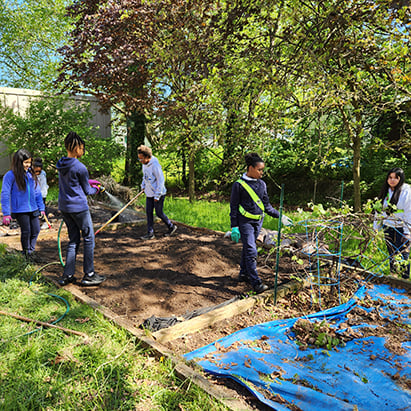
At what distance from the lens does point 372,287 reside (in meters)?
4.18

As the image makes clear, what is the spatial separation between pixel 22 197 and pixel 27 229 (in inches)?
18.8

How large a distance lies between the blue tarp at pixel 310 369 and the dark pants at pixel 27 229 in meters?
3.33

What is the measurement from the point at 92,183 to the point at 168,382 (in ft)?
9.25

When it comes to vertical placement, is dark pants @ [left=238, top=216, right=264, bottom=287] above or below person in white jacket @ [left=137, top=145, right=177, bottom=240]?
below

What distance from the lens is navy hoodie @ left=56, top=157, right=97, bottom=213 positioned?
4.14m

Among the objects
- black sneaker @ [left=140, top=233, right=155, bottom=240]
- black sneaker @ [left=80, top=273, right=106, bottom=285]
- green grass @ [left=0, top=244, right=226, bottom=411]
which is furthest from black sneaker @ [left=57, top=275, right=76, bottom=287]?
black sneaker @ [left=140, top=233, right=155, bottom=240]

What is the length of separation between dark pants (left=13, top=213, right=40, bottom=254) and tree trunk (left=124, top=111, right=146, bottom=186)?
7.85 meters

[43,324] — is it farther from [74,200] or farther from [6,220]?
[6,220]

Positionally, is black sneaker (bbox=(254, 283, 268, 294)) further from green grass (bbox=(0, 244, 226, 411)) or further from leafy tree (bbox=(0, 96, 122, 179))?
leafy tree (bbox=(0, 96, 122, 179))

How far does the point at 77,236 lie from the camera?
4.42 metres

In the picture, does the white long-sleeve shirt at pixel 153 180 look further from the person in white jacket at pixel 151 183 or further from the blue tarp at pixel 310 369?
the blue tarp at pixel 310 369

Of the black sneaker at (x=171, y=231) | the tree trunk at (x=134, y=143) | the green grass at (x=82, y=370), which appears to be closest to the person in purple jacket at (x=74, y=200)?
the green grass at (x=82, y=370)

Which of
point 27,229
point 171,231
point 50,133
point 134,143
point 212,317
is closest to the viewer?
point 212,317

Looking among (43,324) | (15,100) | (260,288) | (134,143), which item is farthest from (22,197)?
(15,100)
